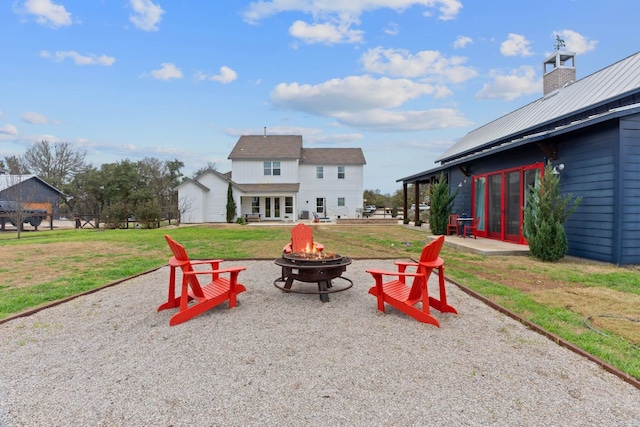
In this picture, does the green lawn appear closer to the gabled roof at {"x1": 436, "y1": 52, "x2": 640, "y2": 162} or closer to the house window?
the gabled roof at {"x1": 436, "y1": 52, "x2": 640, "y2": 162}

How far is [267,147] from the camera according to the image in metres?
28.8

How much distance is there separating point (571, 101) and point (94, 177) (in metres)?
35.3

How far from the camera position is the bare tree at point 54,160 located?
37.9 meters

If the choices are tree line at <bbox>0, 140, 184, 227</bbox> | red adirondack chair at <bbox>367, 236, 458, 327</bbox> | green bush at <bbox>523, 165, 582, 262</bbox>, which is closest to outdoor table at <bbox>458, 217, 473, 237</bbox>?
green bush at <bbox>523, 165, 582, 262</bbox>

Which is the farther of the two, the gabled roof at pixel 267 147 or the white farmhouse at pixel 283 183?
the gabled roof at pixel 267 147

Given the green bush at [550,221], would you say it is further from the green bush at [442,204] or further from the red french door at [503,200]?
the green bush at [442,204]

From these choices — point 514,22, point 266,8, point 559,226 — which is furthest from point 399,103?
point 559,226

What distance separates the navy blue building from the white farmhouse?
14215mm

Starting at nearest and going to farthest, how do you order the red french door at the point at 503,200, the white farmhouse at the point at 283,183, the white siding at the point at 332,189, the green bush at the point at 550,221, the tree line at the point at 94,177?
the green bush at the point at 550,221 < the red french door at the point at 503,200 < the white farmhouse at the point at 283,183 < the white siding at the point at 332,189 < the tree line at the point at 94,177

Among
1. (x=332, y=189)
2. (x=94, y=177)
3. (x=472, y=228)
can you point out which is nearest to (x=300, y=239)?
(x=472, y=228)

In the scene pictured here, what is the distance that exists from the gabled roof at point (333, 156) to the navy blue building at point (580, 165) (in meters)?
14.5

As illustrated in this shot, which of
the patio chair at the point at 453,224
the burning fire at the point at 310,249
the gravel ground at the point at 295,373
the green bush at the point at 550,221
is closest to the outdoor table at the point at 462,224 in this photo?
the patio chair at the point at 453,224

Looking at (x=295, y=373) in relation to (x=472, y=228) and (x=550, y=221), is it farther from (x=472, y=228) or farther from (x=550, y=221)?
(x=472, y=228)

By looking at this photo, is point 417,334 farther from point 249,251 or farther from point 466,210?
point 466,210
